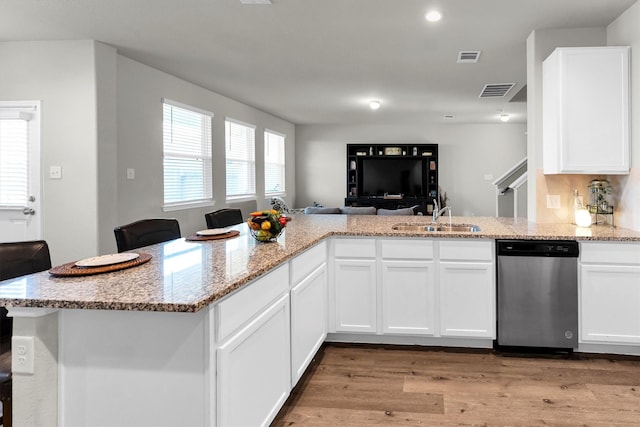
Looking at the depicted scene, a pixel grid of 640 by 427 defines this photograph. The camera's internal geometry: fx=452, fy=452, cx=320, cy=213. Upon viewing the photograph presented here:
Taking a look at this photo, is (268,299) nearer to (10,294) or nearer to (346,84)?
(10,294)

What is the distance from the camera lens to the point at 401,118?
9.18 meters

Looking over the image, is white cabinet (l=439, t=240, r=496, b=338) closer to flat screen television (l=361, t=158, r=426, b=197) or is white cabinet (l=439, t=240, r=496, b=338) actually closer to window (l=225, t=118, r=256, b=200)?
window (l=225, t=118, r=256, b=200)

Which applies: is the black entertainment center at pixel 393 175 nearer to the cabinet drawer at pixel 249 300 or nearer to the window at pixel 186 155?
the window at pixel 186 155

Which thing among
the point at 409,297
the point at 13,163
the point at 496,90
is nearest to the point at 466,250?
the point at 409,297

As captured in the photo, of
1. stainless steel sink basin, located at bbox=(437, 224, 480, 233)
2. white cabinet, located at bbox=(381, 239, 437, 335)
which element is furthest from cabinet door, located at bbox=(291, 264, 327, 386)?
stainless steel sink basin, located at bbox=(437, 224, 480, 233)

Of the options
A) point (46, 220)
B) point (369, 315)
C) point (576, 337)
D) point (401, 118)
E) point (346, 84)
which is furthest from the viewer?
point (401, 118)

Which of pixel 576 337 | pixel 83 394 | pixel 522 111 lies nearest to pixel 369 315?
pixel 576 337

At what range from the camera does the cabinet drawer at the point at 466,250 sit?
312 centimetres

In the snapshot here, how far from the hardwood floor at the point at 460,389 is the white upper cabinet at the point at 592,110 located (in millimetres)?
1390

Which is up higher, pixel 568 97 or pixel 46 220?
pixel 568 97

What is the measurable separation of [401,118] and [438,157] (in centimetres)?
155

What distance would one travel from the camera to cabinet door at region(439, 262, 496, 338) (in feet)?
→ 10.3

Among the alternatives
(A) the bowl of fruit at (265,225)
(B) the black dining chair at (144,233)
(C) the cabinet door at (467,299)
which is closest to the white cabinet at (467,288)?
(C) the cabinet door at (467,299)

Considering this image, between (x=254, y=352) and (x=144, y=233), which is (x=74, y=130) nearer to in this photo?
(x=144, y=233)
